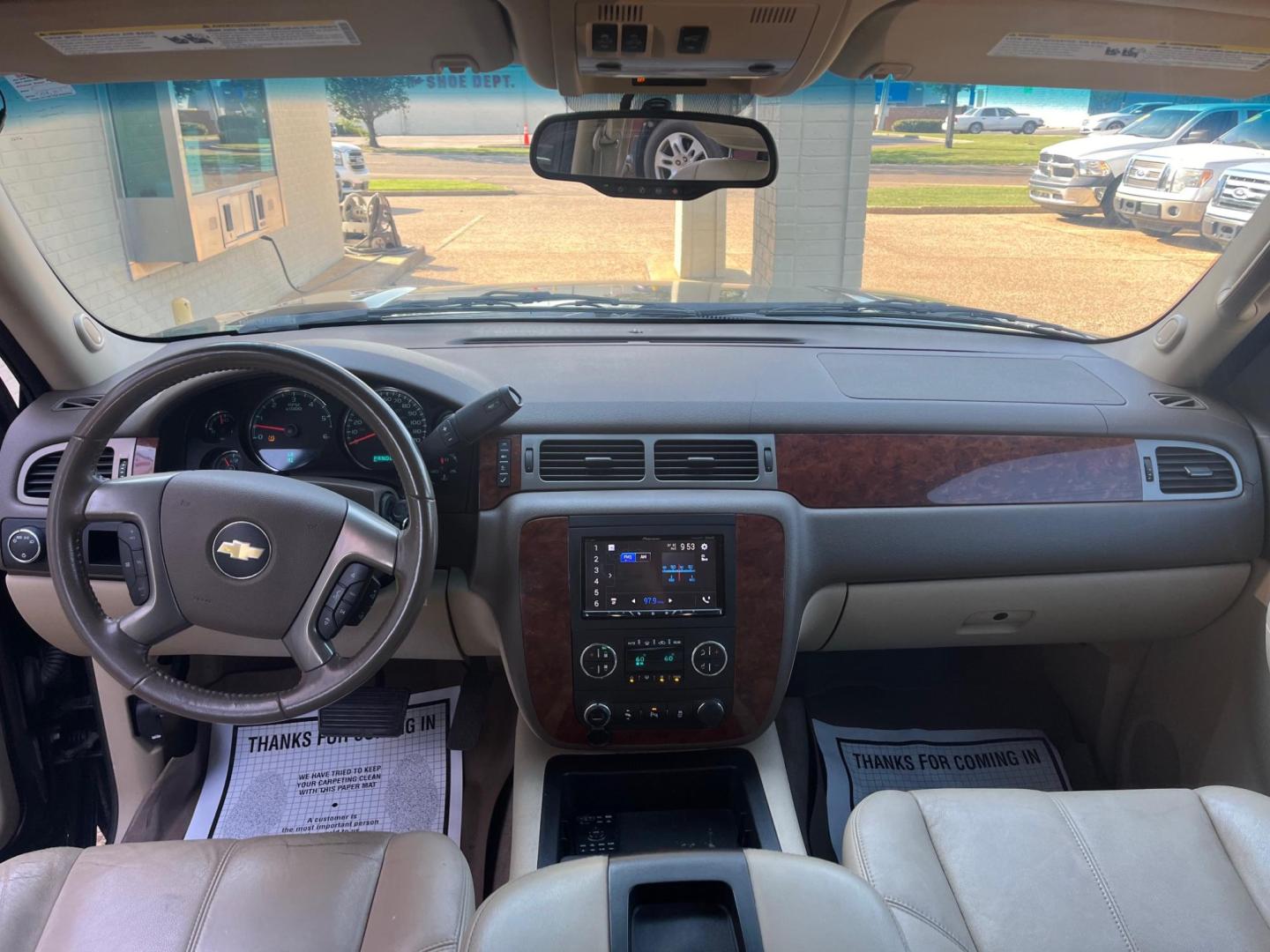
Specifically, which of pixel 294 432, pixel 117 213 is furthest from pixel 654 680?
pixel 117 213

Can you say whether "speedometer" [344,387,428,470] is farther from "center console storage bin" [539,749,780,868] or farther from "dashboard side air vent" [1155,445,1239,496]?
"dashboard side air vent" [1155,445,1239,496]

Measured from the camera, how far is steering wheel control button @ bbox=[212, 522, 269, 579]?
1639 millimetres

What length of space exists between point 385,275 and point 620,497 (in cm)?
114

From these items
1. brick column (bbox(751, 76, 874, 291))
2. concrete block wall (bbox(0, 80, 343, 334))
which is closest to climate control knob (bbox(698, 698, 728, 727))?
concrete block wall (bbox(0, 80, 343, 334))

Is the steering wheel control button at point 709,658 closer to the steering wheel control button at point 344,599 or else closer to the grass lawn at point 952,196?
the steering wheel control button at point 344,599

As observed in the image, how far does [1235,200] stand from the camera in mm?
2225

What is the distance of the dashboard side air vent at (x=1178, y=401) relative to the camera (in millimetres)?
2238

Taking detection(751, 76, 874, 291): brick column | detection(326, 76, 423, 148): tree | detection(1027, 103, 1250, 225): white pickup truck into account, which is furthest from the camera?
detection(751, 76, 874, 291): brick column

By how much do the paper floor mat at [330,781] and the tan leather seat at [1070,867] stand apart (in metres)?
1.29

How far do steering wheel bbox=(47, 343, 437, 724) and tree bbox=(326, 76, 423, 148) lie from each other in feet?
2.38

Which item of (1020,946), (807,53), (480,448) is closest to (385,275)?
(480,448)

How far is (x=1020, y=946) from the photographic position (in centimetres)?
150

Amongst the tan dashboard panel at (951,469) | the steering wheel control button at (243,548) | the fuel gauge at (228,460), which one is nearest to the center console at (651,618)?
the tan dashboard panel at (951,469)

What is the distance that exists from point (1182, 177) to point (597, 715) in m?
2.17
